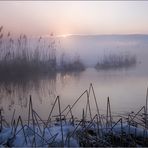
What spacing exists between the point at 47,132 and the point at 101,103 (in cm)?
434

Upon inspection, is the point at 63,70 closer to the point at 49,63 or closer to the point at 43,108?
the point at 49,63

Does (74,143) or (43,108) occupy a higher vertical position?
(74,143)

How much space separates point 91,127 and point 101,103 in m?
4.01

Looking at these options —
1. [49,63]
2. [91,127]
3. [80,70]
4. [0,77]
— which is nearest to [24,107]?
[91,127]

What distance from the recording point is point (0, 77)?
1302 cm

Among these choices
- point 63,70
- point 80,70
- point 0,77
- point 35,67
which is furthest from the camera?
point 80,70

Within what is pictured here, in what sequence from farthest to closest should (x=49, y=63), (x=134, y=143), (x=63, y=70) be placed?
(x=63, y=70), (x=49, y=63), (x=134, y=143)

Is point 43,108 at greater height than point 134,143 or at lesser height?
lesser

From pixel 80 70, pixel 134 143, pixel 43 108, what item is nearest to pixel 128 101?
pixel 43 108

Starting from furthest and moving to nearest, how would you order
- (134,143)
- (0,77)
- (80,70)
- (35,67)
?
(80,70)
(35,67)
(0,77)
(134,143)

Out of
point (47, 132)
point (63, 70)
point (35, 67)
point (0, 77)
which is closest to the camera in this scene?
point (47, 132)

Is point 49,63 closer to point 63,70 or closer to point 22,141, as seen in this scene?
point 63,70

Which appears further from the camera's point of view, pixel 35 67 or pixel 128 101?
pixel 35 67

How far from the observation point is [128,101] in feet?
25.5
